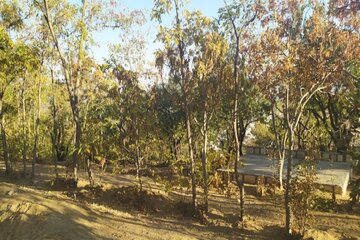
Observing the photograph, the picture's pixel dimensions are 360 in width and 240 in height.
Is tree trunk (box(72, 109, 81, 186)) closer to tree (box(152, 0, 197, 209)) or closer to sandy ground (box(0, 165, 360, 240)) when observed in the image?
sandy ground (box(0, 165, 360, 240))

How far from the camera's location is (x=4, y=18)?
65.1ft

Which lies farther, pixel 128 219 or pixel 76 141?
pixel 76 141

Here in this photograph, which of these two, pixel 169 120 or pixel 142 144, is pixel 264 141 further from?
pixel 142 144

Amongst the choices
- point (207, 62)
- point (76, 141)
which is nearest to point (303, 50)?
point (207, 62)

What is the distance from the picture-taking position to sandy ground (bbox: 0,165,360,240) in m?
12.7

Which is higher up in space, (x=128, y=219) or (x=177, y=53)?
(x=177, y=53)

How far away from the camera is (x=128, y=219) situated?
1438 centimetres

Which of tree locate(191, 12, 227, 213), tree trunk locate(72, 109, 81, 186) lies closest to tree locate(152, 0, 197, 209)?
tree locate(191, 12, 227, 213)

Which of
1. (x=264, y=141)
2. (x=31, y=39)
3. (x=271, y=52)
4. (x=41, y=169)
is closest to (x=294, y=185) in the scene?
(x=271, y=52)

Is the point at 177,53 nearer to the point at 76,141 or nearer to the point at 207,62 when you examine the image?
the point at 207,62

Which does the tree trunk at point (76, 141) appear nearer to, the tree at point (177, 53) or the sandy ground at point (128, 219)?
the sandy ground at point (128, 219)

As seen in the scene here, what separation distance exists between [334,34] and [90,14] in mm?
12315

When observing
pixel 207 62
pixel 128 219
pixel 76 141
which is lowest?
pixel 128 219

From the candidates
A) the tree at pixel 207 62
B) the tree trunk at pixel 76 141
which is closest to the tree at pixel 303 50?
the tree at pixel 207 62
